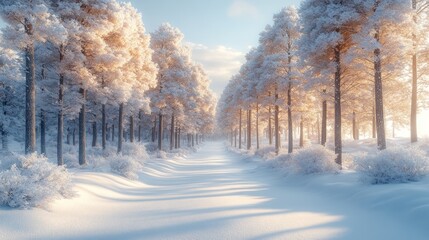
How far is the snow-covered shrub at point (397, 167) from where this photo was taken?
8.92 meters

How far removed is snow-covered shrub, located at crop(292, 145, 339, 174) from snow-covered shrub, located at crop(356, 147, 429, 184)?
3.42m

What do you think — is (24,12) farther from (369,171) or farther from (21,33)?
(369,171)

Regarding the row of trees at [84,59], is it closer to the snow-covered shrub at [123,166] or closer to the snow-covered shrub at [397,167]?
the snow-covered shrub at [123,166]

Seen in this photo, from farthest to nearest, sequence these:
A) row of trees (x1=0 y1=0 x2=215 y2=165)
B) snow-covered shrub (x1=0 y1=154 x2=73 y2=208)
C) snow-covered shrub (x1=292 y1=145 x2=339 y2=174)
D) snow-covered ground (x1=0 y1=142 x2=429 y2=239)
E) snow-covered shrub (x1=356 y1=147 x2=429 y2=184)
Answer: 1. snow-covered shrub (x1=292 y1=145 x2=339 y2=174)
2. row of trees (x1=0 y1=0 x2=215 y2=165)
3. snow-covered shrub (x1=356 y1=147 x2=429 y2=184)
4. snow-covered shrub (x1=0 y1=154 x2=73 y2=208)
5. snow-covered ground (x1=0 y1=142 x2=429 y2=239)

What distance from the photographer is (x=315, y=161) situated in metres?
13.6

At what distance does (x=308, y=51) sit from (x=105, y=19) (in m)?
10.4

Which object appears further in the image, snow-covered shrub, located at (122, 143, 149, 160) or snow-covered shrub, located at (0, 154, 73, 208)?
snow-covered shrub, located at (122, 143, 149, 160)

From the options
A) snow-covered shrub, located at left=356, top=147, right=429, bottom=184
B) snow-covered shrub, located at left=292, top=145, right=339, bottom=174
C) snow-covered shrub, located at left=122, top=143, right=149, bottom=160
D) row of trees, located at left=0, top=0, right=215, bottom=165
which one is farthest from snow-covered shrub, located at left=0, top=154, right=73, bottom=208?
snow-covered shrub, located at left=122, top=143, right=149, bottom=160

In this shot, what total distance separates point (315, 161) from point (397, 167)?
4665 mm

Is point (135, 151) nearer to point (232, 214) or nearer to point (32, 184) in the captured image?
point (32, 184)

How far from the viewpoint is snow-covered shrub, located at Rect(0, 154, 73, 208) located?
6.36m

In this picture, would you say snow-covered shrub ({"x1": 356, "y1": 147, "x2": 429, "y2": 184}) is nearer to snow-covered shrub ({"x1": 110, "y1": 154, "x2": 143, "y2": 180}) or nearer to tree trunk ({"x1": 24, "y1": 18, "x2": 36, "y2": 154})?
snow-covered shrub ({"x1": 110, "y1": 154, "x2": 143, "y2": 180})

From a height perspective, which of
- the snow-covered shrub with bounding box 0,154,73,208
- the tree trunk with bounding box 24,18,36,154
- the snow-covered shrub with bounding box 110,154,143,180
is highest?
the tree trunk with bounding box 24,18,36,154

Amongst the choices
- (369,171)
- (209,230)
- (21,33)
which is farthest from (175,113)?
(209,230)
